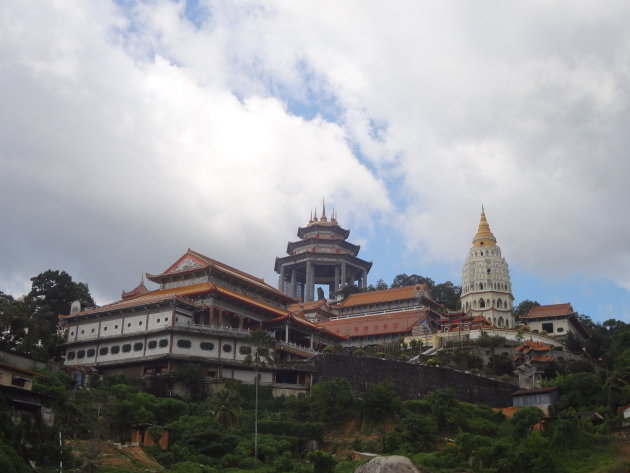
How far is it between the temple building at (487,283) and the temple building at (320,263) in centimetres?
2943

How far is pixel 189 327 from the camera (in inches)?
2670

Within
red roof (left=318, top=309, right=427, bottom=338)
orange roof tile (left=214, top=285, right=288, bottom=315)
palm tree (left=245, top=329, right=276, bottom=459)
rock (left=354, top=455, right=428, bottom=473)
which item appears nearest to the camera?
rock (left=354, top=455, right=428, bottom=473)

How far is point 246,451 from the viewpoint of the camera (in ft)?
168

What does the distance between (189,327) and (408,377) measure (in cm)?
1851

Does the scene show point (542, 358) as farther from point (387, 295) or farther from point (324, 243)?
point (324, 243)

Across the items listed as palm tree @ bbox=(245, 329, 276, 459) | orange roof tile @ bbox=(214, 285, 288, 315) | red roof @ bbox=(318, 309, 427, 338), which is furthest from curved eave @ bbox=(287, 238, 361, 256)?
palm tree @ bbox=(245, 329, 276, 459)

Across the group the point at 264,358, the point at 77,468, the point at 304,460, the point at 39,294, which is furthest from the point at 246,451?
the point at 39,294

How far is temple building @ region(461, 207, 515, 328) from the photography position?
97688 millimetres

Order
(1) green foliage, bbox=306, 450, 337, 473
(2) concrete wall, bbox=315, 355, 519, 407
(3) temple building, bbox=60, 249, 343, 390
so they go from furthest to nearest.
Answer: (3) temple building, bbox=60, 249, 343, 390 < (2) concrete wall, bbox=315, 355, 519, 407 < (1) green foliage, bbox=306, 450, 337, 473

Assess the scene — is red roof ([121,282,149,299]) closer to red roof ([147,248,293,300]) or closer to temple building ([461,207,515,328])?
red roof ([147,248,293,300])

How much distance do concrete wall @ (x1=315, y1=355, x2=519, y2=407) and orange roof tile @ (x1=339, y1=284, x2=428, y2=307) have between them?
1435 inches

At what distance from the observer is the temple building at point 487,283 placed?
97688mm

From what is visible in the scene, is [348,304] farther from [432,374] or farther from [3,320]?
[3,320]

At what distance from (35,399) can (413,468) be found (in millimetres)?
20879
